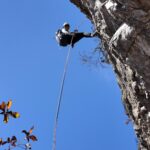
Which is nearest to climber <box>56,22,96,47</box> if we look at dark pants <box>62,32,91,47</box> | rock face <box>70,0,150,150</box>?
dark pants <box>62,32,91,47</box>

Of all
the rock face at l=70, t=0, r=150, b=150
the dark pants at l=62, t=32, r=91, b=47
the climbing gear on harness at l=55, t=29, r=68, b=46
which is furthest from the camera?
the climbing gear on harness at l=55, t=29, r=68, b=46

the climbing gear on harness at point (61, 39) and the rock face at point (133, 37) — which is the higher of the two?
the climbing gear on harness at point (61, 39)

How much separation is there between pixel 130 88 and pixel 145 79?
1.64m

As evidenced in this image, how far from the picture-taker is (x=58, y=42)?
1236 cm

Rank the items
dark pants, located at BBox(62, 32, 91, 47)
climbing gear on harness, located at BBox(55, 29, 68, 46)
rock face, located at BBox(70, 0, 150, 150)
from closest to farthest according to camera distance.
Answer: rock face, located at BBox(70, 0, 150, 150) → dark pants, located at BBox(62, 32, 91, 47) → climbing gear on harness, located at BBox(55, 29, 68, 46)

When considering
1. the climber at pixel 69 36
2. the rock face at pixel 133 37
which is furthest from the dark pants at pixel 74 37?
the rock face at pixel 133 37

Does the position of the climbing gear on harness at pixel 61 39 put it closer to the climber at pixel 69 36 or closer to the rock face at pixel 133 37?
the climber at pixel 69 36

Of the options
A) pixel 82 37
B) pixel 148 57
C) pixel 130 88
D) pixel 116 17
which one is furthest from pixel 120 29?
pixel 82 37

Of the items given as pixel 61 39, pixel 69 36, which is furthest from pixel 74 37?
pixel 61 39

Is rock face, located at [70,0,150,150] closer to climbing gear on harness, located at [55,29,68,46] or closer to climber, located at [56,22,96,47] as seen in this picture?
climber, located at [56,22,96,47]

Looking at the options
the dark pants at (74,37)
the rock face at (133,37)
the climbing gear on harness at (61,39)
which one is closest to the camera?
the rock face at (133,37)

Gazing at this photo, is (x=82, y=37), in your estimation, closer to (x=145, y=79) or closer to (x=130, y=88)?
(x=130, y=88)

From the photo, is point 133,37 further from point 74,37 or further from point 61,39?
point 61,39

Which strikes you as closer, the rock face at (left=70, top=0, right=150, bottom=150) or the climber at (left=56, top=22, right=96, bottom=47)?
the rock face at (left=70, top=0, right=150, bottom=150)
